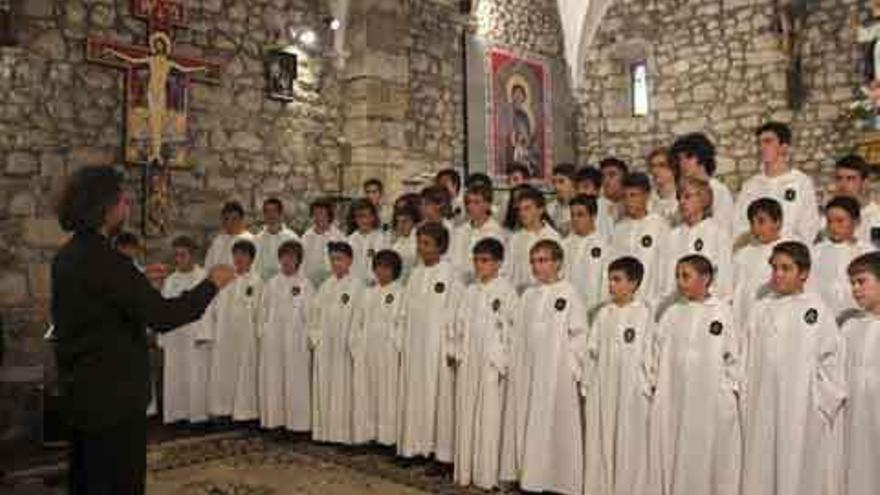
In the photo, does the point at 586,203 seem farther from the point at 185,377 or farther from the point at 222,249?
the point at 185,377

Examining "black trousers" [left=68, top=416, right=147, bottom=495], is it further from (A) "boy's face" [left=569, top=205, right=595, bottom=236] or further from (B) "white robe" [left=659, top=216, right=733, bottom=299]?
(A) "boy's face" [left=569, top=205, right=595, bottom=236]

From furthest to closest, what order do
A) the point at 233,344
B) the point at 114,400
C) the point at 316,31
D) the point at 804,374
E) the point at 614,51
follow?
the point at 614,51 → the point at 316,31 → the point at 233,344 → the point at 804,374 → the point at 114,400

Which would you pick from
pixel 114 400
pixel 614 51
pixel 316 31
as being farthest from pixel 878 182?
pixel 114 400

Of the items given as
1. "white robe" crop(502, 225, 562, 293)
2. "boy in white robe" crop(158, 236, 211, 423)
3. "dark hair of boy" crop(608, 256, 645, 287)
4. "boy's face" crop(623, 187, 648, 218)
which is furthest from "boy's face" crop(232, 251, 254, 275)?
"dark hair of boy" crop(608, 256, 645, 287)

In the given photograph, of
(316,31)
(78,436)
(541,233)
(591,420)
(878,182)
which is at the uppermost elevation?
(316,31)

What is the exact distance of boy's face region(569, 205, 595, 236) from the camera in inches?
212

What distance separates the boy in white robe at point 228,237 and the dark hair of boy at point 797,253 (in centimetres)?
477

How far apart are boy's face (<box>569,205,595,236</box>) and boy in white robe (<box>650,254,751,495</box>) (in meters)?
1.10

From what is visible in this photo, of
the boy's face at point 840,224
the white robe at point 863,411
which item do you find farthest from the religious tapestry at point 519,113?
the white robe at point 863,411

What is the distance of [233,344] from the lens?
275 inches

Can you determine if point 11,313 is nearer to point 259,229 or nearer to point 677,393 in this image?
point 259,229

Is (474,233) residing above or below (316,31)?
below

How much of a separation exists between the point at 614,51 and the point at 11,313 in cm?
867

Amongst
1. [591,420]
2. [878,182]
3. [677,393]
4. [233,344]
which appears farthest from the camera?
[878,182]
